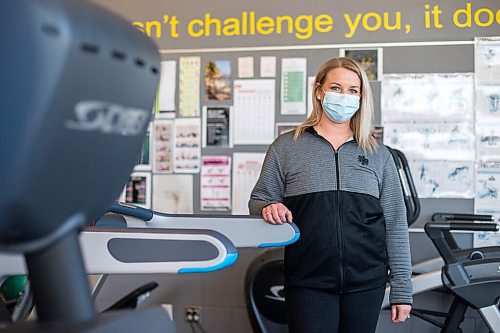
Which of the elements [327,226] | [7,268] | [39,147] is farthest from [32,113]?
[327,226]

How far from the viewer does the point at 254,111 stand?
438 centimetres

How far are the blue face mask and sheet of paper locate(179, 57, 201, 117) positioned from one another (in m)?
2.06

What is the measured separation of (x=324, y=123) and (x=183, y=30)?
2.21 metres

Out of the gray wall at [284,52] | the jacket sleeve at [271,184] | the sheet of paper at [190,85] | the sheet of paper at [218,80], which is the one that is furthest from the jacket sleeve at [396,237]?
the sheet of paper at [190,85]

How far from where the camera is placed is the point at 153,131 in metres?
4.56

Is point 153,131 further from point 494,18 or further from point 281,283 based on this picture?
point 494,18

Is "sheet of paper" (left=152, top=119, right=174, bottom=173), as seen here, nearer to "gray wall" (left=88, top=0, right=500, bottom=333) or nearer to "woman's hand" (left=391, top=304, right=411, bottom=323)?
"gray wall" (left=88, top=0, right=500, bottom=333)

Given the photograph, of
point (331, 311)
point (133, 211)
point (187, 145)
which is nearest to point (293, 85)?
point (187, 145)

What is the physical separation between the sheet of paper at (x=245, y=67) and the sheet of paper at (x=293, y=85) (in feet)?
0.70

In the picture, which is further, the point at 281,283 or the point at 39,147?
the point at 281,283

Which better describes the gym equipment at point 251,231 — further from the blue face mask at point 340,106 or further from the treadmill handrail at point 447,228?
the treadmill handrail at point 447,228

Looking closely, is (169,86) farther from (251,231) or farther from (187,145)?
(251,231)

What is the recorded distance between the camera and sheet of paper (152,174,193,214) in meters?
4.48

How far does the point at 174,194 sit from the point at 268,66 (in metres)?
1.07
